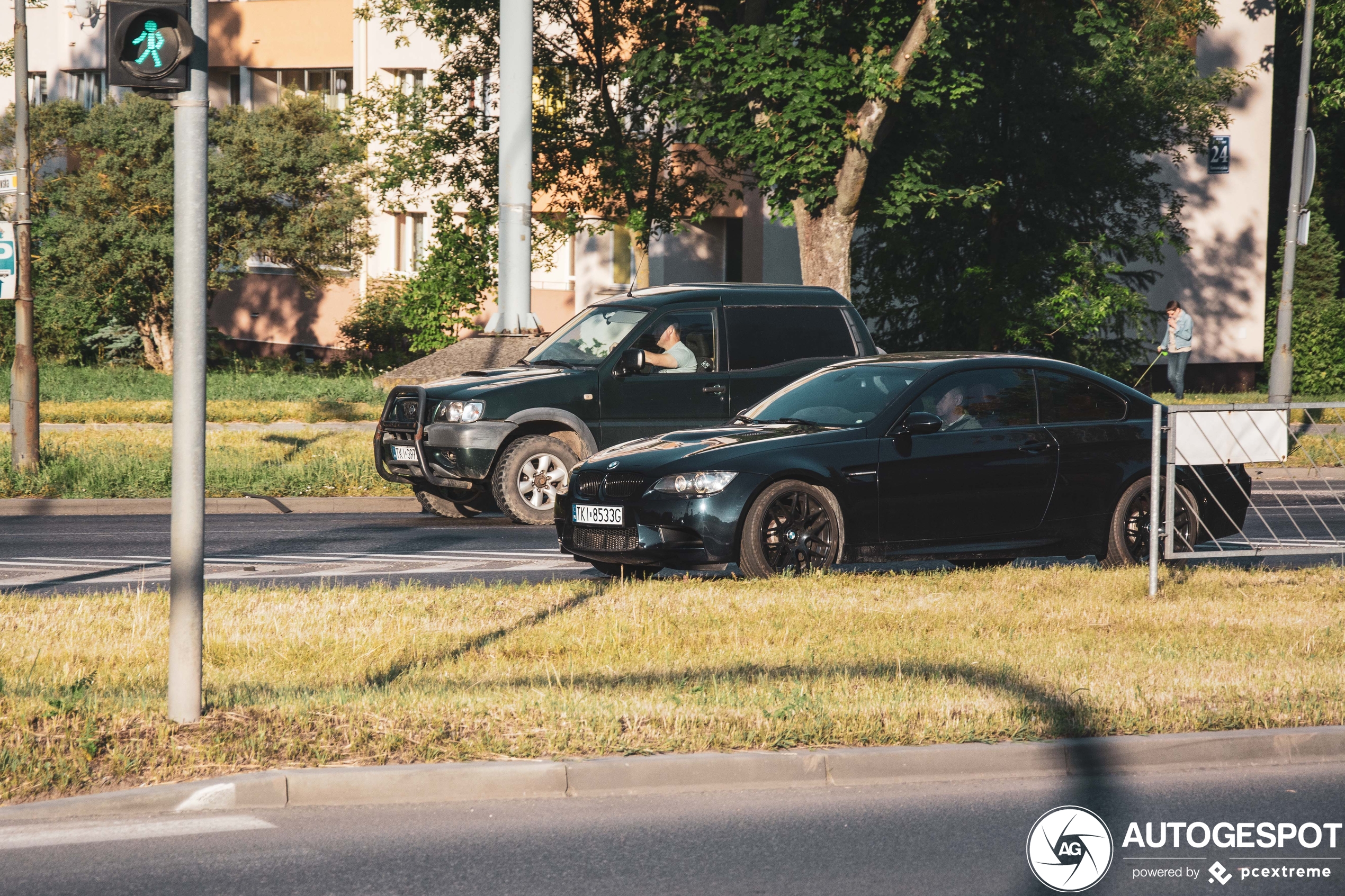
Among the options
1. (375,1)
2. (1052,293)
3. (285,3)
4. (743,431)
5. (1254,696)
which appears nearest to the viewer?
(1254,696)

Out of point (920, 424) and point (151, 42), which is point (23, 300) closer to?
point (920, 424)

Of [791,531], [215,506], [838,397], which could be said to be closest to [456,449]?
[215,506]

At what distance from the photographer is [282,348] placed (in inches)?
1695

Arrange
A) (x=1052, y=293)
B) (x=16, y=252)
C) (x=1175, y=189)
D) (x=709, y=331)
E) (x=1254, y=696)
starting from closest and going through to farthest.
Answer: (x=1254, y=696), (x=709, y=331), (x=16, y=252), (x=1052, y=293), (x=1175, y=189)

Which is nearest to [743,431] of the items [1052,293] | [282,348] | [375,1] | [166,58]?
[166,58]

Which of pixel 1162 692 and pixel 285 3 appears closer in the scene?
pixel 1162 692

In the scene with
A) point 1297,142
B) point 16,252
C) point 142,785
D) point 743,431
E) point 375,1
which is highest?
point 375,1

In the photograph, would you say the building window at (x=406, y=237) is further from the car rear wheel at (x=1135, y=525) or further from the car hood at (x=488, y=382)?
the car rear wheel at (x=1135, y=525)

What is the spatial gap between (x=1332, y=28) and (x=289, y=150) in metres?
24.1

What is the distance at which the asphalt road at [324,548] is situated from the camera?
1097 cm

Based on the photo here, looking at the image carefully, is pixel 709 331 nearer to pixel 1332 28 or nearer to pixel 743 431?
pixel 743 431

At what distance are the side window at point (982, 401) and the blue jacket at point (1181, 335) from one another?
18.8 m

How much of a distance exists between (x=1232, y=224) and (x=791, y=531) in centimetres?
2909

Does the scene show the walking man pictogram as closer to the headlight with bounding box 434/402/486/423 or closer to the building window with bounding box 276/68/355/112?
the headlight with bounding box 434/402/486/423
